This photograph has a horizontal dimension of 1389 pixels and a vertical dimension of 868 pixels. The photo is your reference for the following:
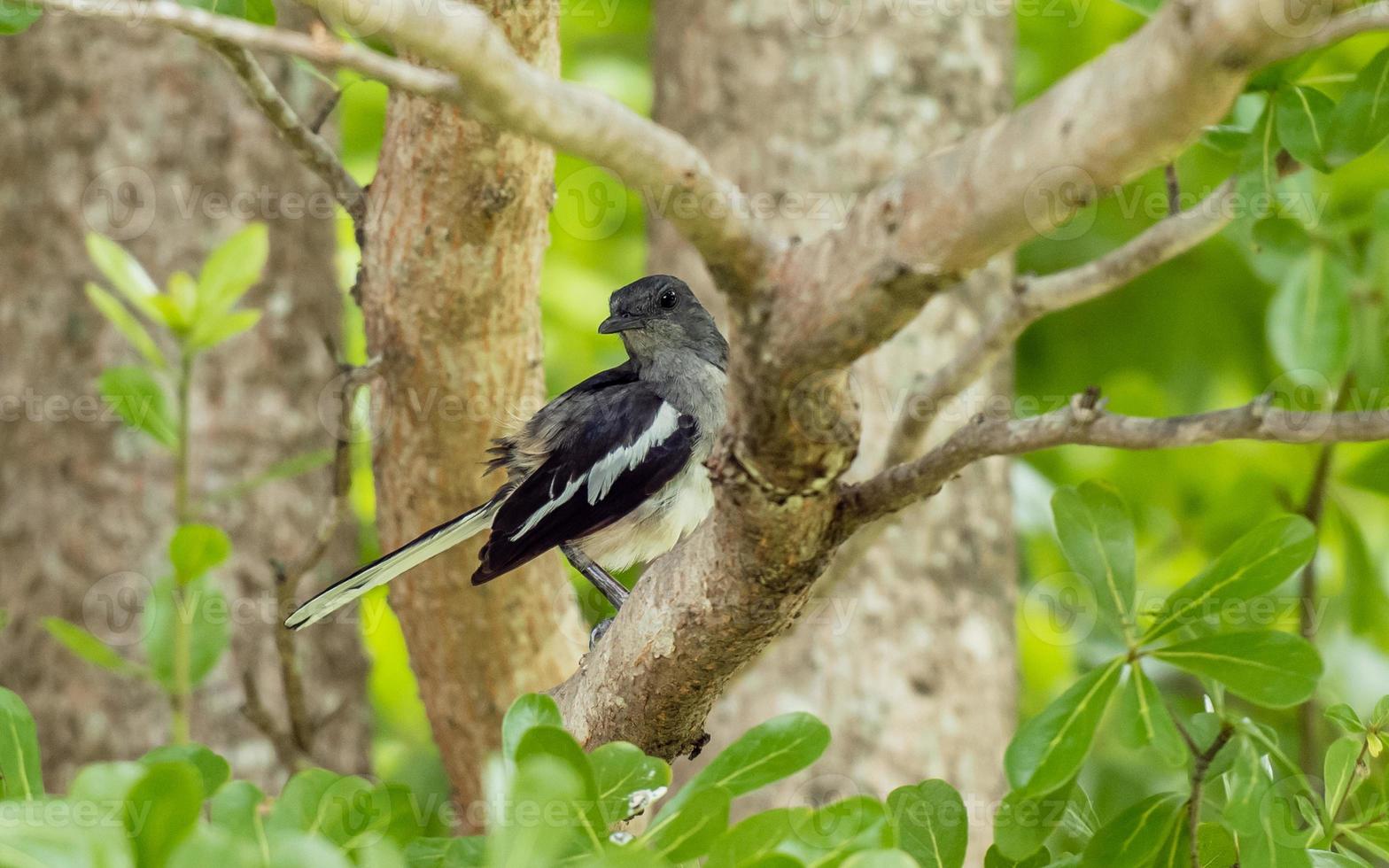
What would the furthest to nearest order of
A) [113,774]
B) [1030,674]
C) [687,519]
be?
[1030,674], [687,519], [113,774]

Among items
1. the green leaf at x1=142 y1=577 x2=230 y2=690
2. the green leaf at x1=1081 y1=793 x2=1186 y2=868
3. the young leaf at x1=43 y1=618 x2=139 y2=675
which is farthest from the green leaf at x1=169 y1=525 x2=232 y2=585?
the green leaf at x1=1081 y1=793 x2=1186 y2=868

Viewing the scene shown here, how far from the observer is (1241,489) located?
4.22 meters

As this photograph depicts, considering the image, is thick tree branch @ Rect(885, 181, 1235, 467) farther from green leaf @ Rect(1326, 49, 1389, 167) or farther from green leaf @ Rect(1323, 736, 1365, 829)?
green leaf @ Rect(1323, 736, 1365, 829)

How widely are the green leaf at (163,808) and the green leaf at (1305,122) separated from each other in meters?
2.05

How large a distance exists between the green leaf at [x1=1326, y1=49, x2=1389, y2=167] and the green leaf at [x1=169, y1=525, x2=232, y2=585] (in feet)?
7.46

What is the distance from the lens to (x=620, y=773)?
1.59m

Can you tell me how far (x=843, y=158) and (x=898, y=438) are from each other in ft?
4.94

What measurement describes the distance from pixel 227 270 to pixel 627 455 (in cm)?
108

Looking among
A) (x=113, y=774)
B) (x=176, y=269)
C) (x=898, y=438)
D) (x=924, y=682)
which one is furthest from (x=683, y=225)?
(x=176, y=269)

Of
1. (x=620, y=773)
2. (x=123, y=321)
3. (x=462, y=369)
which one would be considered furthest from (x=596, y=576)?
(x=620, y=773)

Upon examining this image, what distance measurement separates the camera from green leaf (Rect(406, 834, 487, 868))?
1616 millimetres

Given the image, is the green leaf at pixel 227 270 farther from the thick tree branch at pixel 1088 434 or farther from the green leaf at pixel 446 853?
the thick tree branch at pixel 1088 434

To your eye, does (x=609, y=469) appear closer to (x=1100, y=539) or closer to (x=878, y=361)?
(x=878, y=361)

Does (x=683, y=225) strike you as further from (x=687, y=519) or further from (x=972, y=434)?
(x=687, y=519)
